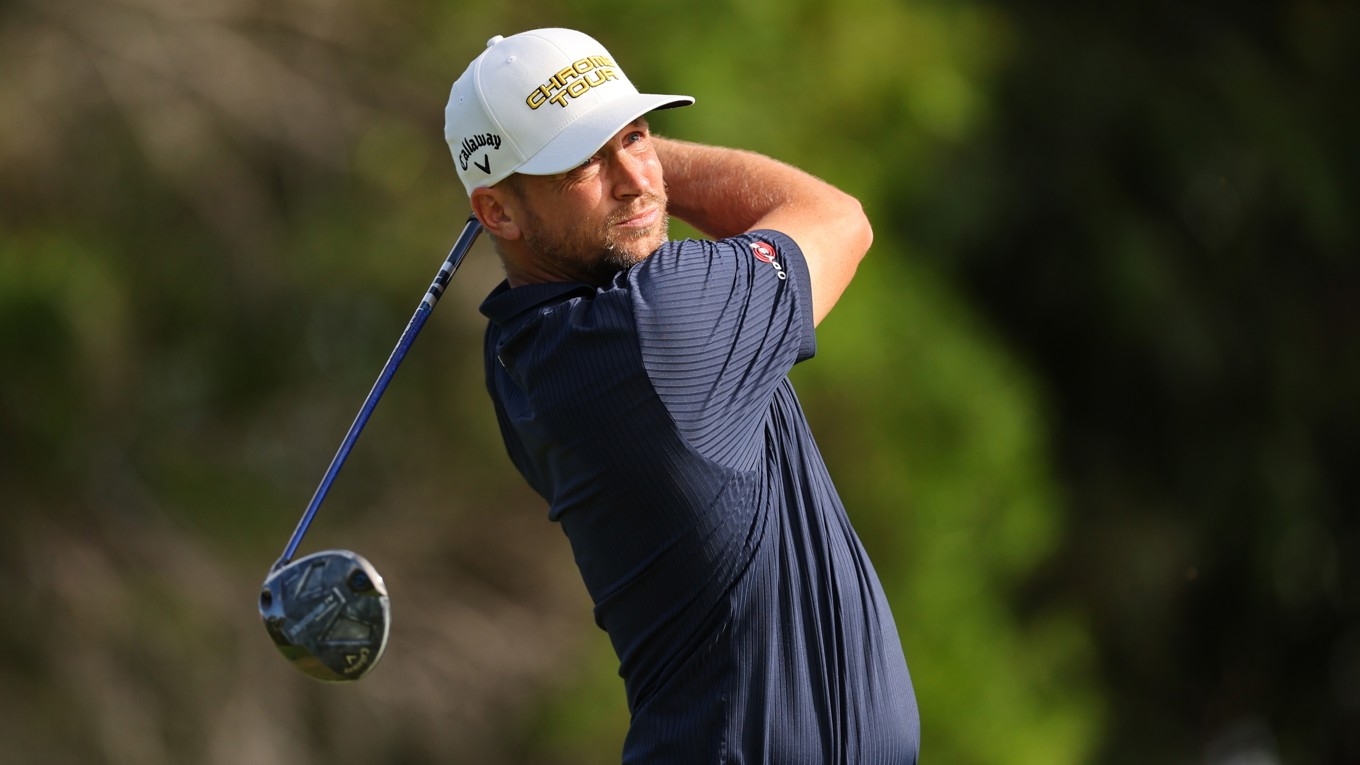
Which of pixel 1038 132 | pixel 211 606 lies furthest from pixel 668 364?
pixel 1038 132

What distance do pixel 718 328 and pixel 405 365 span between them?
546 centimetres

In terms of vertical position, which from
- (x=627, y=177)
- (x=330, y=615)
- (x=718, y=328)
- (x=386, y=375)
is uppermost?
(x=627, y=177)

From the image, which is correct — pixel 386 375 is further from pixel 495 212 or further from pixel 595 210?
pixel 595 210

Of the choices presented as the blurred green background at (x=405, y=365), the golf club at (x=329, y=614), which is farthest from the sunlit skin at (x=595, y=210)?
the blurred green background at (x=405, y=365)

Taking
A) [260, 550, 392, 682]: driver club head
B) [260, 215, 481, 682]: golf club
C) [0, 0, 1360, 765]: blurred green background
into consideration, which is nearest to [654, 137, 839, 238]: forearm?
[260, 215, 481, 682]: golf club

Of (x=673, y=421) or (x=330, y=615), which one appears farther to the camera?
(x=330, y=615)

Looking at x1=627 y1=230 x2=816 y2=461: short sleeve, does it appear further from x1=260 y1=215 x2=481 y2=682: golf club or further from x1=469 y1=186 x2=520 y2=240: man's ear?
x1=260 y1=215 x2=481 y2=682: golf club

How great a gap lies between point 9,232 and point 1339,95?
665 centimetres

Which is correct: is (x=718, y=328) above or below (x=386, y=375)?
above

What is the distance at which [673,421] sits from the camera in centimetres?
224

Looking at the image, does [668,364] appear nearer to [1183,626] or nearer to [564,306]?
[564,306]

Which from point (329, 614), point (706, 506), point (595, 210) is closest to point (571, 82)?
point (595, 210)

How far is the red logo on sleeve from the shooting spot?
2.37 m

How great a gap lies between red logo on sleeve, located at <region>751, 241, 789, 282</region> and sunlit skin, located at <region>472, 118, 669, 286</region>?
17 centimetres
